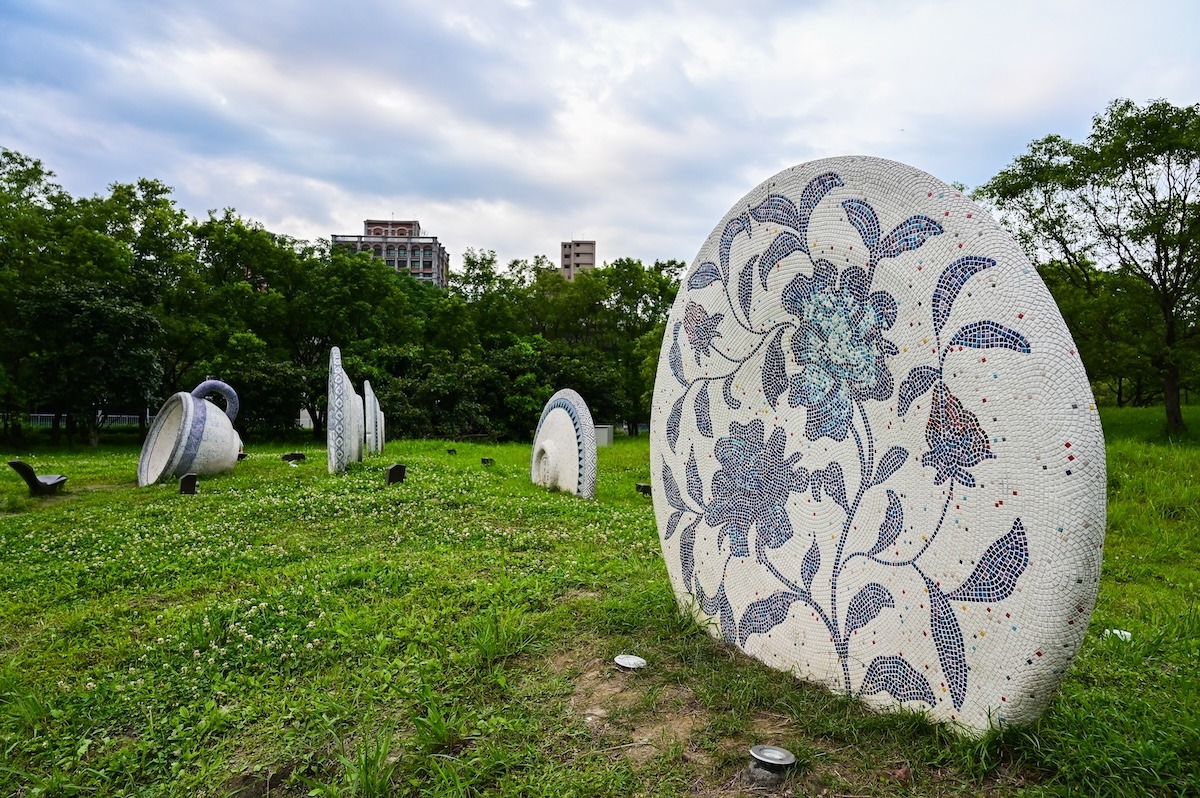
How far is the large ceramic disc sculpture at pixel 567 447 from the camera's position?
919cm

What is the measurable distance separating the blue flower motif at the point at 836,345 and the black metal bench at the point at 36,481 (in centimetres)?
985

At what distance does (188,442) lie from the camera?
32.9ft

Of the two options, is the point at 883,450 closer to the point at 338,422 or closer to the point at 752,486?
the point at 752,486

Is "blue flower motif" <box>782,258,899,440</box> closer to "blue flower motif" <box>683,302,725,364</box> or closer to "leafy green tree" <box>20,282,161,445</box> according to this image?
"blue flower motif" <box>683,302,725,364</box>

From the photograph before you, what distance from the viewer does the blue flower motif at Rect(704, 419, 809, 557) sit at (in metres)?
3.23

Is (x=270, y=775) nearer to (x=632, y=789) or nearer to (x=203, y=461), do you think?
(x=632, y=789)

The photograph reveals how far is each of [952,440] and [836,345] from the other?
2.16ft

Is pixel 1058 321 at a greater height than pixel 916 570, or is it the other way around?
pixel 1058 321

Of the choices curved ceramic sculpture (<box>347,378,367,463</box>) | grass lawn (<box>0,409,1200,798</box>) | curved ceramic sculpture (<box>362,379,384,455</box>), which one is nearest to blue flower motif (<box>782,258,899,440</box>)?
grass lawn (<box>0,409,1200,798</box>)

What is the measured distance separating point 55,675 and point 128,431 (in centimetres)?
2278

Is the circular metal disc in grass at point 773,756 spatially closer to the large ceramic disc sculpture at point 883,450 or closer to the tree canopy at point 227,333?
the large ceramic disc sculpture at point 883,450

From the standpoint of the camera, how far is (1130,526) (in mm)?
6461

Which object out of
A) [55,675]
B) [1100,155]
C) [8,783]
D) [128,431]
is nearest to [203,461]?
[55,675]

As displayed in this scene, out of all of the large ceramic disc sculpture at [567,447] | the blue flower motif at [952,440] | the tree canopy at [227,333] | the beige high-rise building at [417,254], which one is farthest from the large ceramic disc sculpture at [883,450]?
the beige high-rise building at [417,254]
